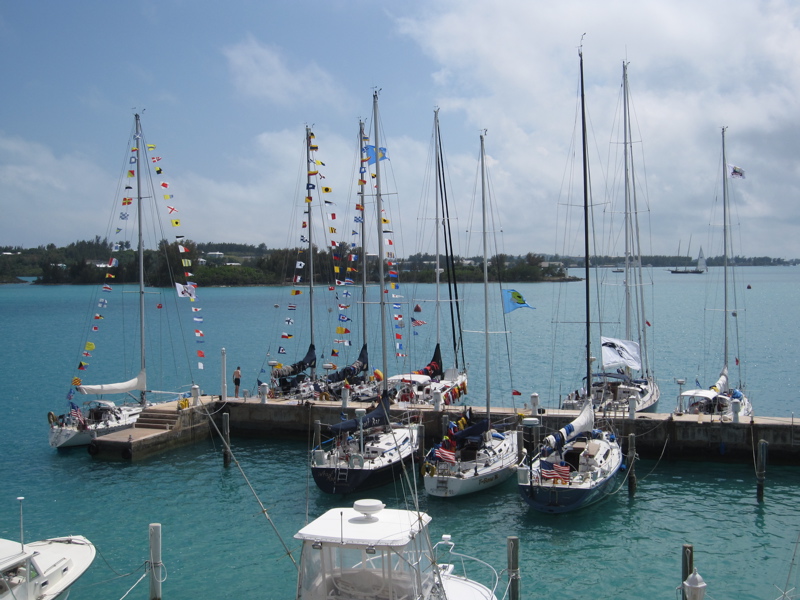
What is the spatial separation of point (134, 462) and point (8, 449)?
716 centimetres

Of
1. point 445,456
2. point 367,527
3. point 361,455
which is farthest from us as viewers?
point 361,455

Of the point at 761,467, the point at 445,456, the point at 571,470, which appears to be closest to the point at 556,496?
the point at 571,470

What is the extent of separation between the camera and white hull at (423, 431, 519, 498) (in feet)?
73.4

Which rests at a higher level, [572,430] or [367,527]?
[367,527]

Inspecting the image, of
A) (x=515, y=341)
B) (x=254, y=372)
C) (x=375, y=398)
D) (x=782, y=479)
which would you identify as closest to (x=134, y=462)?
(x=375, y=398)

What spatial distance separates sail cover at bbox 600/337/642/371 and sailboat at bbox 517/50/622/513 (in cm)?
900

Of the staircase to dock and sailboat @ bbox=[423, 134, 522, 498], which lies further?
the staircase to dock

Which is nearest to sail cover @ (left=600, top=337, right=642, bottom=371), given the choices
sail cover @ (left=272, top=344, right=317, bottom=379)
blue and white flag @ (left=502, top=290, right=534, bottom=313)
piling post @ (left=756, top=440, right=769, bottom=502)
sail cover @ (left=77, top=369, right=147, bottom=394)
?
blue and white flag @ (left=502, top=290, right=534, bottom=313)

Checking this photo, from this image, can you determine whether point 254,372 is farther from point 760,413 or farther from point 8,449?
point 760,413

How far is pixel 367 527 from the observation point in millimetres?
12023

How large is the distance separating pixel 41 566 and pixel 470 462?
43.4 feet

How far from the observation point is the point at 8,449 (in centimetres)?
3030

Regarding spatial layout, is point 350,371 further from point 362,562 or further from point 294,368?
point 362,562

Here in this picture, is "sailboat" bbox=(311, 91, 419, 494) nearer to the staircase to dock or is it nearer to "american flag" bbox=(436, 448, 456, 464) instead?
"american flag" bbox=(436, 448, 456, 464)
